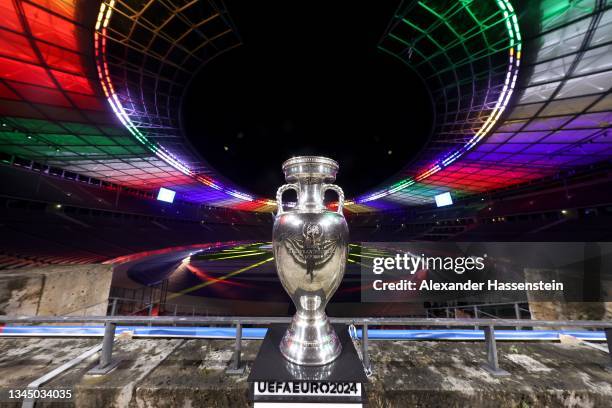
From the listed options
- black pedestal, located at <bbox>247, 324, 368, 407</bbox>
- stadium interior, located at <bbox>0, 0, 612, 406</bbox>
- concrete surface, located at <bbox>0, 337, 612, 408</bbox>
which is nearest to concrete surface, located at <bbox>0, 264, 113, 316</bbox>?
stadium interior, located at <bbox>0, 0, 612, 406</bbox>

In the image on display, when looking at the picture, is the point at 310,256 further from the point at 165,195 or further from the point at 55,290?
the point at 165,195

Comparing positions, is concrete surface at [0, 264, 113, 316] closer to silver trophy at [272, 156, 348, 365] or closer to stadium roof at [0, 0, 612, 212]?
silver trophy at [272, 156, 348, 365]

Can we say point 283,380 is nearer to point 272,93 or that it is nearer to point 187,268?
point 272,93

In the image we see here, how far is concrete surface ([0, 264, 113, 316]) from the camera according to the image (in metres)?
2.01

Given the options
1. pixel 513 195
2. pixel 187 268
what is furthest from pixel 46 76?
pixel 513 195

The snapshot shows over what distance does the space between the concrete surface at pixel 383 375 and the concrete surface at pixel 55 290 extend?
2.83ft

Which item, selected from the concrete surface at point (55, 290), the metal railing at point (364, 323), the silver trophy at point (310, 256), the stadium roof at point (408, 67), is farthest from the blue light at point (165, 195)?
the silver trophy at point (310, 256)

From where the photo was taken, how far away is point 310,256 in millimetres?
959

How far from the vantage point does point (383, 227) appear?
25.9 meters

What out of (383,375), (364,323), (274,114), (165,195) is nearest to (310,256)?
(364,323)

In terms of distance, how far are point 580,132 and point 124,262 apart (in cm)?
2011

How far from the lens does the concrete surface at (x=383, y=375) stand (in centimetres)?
99

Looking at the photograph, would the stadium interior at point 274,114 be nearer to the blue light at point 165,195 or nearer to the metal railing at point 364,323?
the metal railing at point 364,323

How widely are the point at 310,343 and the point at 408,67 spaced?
9.48 meters
